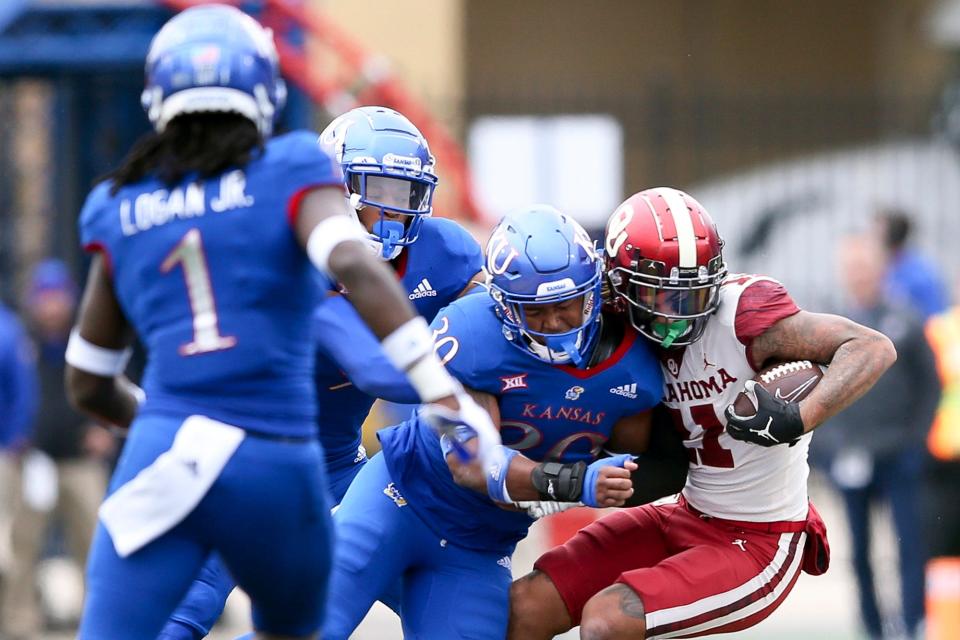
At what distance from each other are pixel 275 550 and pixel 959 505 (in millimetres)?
5701

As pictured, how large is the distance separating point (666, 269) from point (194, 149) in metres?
1.51

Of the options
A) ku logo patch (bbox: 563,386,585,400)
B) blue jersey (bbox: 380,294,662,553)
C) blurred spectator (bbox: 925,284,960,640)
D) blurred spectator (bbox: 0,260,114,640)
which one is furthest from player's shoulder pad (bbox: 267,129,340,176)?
blurred spectator (bbox: 0,260,114,640)

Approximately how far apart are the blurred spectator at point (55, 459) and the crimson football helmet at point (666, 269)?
5764mm

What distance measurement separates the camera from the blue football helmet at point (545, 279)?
471cm

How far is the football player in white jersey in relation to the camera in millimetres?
4793

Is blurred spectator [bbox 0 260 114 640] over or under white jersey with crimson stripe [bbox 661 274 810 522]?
under

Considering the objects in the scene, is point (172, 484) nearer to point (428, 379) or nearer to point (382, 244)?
point (428, 379)

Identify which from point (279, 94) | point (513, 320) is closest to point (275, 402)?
point (279, 94)

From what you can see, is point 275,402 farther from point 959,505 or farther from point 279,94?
point 959,505

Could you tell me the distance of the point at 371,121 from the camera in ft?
17.7

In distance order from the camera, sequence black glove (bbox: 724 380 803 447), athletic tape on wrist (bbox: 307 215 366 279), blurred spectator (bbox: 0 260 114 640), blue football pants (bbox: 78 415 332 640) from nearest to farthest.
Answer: athletic tape on wrist (bbox: 307 215 366 279), blue football pants (bbox: 78 415 332 640), black glove (bbox: 724 380 803 447), blurred spectator (bbox: 0 260 114 640)

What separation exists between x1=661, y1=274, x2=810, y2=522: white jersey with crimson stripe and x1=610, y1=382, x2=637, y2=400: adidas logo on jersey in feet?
0.59

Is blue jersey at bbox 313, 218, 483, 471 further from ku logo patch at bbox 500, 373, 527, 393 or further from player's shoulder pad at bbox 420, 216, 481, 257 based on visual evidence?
ku logo patch at bbox 500, 373, 527, 393

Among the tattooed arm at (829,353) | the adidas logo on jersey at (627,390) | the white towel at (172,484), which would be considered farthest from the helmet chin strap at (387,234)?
the white towel at (172,484)
